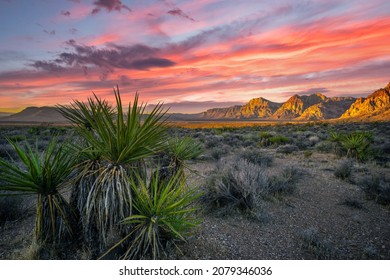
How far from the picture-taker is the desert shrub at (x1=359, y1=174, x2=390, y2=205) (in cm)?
594

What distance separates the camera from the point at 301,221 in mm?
4996

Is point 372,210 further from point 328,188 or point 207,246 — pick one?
point 207,246

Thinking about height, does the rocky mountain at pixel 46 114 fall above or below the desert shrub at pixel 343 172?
above

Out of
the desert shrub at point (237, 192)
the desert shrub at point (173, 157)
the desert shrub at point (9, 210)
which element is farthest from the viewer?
the desert shrub at point (237, 192)

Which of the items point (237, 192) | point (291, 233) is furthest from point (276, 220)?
point (237, 192)

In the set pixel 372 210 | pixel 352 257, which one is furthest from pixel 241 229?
Result: pixel 372 210

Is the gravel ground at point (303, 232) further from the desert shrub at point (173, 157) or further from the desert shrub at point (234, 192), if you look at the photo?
the desert shrub at point (173, 157)

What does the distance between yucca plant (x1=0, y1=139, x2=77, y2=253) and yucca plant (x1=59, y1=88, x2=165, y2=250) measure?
38cm

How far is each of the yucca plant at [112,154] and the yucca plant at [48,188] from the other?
1.23ft

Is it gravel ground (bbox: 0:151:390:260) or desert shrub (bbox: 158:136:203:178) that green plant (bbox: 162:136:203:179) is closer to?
desert shrub (bbox: 158:136:203:178)

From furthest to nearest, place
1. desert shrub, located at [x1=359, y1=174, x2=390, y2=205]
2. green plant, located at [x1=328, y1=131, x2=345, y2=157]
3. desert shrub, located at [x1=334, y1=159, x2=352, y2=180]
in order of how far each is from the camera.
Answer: green plant, located at [x1=328, y1=131, x2=345, y2=157]
desert shrub, located at [x1=334, y1=159, x2=352, y2=180]
desert shrub, located at [x1=359, y1=174, x2=390, y2=205]

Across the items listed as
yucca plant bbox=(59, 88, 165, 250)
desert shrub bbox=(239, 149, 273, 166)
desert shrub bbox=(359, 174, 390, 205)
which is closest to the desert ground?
desert shrub bbox=(359, 174, 390, 205)

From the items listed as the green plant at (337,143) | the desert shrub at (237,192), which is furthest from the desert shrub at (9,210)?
the green plant at (337,143)

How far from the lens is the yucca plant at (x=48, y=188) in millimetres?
3084
